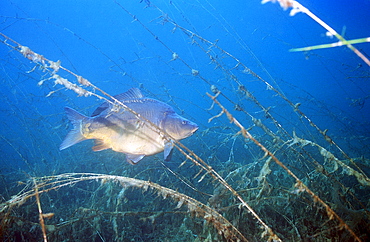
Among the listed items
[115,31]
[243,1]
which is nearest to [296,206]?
[243,1]

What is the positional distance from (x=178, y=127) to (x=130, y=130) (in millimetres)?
718

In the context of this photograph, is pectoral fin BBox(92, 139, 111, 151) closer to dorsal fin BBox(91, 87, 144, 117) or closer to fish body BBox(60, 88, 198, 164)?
fish body BBox(60, 88, 198, 164)

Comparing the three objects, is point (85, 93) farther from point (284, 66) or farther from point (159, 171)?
point (284, 66)

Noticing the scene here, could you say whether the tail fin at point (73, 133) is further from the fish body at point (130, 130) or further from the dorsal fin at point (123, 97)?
the dorsal fin at point (123, 97)

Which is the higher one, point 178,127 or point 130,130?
point 178,127

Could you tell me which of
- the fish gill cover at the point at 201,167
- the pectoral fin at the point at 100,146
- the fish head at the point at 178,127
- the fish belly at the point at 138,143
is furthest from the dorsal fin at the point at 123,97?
the fish head at the point at 178,127

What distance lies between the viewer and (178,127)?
3037mm

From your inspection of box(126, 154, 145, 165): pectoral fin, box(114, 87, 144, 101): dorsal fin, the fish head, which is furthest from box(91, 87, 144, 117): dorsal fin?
box(126, 154, 145, 165): pectoral fin

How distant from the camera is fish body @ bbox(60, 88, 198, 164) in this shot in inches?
120

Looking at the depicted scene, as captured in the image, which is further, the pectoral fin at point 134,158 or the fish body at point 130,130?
the fish body at point 130,130

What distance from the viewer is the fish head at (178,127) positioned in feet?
9.78

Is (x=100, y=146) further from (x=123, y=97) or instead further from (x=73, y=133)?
(x=123, y=97)

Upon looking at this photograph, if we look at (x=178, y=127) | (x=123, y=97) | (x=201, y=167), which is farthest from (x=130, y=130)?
(x=201, y=167)

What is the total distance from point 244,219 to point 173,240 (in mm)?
953
